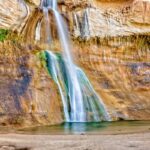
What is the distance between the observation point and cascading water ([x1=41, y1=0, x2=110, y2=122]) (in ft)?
65.3

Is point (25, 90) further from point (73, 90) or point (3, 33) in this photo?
point (3, 33)

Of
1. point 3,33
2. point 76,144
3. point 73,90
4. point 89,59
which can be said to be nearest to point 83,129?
point 73,90

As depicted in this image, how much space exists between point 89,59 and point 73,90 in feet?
10.1

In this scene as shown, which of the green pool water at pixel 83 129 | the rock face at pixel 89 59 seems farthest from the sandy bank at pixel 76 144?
the rock face at pixel 89 59

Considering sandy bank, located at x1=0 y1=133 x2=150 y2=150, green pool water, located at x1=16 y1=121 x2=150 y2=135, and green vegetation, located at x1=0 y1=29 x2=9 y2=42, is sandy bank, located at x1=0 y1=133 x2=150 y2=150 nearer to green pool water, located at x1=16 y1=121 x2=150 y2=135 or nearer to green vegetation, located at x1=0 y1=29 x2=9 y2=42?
green pool water, located at x1=16 y1=121 x2=150 y2=135

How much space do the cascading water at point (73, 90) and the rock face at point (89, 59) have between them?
0.46m

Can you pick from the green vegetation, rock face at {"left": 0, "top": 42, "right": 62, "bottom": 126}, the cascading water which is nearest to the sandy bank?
rock face at {"left": 0, "top": 42, "right": 62, "bottom": 126}

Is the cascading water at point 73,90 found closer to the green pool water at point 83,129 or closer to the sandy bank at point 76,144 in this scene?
the green pool water at point 83,129

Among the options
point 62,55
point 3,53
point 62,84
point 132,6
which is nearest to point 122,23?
point 132,6

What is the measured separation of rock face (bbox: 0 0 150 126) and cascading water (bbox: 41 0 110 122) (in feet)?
1.50

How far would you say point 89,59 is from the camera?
23.2m

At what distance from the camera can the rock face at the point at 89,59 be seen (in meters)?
18.4

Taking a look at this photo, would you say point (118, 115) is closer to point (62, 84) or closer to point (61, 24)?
point (62, 84)

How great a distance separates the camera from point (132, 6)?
24922mm
